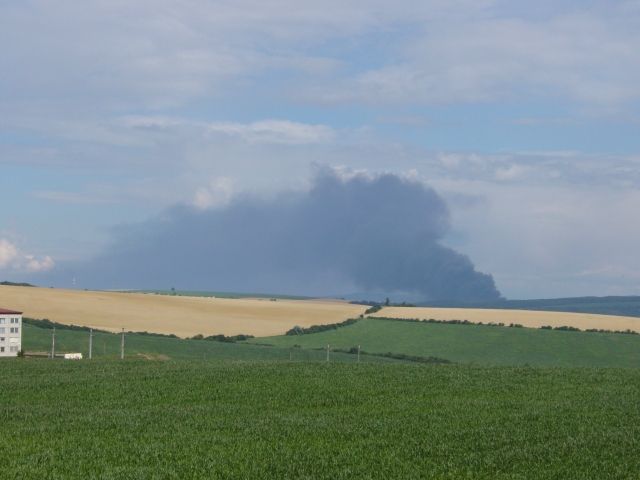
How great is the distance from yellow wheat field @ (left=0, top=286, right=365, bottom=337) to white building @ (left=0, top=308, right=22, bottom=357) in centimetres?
1691

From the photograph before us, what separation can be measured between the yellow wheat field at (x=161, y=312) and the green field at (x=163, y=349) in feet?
35.4

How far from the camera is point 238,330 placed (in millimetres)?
80250

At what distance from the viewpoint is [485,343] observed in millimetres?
72375

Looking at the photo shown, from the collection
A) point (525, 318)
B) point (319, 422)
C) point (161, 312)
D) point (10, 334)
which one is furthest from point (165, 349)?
point (525, 318)

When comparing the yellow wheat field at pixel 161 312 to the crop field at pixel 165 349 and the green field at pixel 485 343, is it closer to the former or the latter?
the green field at pixel 485 343

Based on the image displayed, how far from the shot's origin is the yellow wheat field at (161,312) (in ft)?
260

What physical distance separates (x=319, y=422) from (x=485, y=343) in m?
48.4

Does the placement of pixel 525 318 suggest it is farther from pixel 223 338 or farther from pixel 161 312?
pixel 161 312

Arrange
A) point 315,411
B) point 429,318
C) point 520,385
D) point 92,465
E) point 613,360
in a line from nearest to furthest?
point 92,465 → point 315,411 → point 520,385 → point 613,360 → point 429,318

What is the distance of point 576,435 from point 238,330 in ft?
192

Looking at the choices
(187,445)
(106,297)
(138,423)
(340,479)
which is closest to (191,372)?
(138,423)

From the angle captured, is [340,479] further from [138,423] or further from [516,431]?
[138,423]

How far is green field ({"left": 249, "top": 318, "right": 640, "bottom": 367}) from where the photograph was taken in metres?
65.6

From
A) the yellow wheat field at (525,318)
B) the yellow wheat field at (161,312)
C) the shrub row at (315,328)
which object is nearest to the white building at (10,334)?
the yellow wheat field at (161,312)
